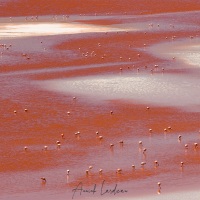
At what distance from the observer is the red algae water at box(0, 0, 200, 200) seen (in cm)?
2214

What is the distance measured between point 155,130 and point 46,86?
356 inches

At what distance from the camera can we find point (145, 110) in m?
30.6

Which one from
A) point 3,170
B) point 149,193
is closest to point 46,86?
point 3,170

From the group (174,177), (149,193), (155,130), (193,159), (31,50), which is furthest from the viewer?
(31,50)

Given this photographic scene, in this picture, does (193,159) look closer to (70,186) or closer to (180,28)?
(70,186)

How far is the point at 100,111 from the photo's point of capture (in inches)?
1201
